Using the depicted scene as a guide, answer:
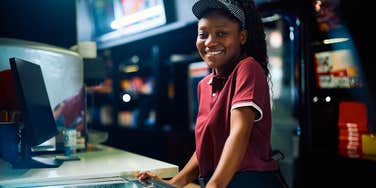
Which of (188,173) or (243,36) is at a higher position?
(243,36)

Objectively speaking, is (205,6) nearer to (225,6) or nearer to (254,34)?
(225,6)

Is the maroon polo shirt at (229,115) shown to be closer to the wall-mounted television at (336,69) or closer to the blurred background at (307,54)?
the blurred background at (307,54)

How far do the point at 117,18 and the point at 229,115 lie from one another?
291 centimetres

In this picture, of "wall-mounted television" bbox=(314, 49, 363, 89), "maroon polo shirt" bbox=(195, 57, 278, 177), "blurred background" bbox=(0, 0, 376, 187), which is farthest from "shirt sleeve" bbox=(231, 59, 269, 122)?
"wall-mounted television" bbox=(314, 49, 363, 89)

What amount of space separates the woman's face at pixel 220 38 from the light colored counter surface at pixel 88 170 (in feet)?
1.89

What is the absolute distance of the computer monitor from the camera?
168 cm

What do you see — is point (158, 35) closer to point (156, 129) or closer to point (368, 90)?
point (156, 129)

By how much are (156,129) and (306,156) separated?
7.76 feet

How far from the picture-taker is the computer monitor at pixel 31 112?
5.51ft

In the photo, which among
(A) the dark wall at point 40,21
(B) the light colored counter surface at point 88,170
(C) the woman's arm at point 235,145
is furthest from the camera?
(A) the dark wall at point 40,21

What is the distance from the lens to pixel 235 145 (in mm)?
1299

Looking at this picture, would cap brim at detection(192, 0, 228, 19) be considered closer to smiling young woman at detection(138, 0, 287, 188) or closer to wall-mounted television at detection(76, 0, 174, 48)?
smiling young woman at detection(138, 0, 287, 188)

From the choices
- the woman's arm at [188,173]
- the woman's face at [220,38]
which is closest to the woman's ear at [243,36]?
the woman's face at [220,38]

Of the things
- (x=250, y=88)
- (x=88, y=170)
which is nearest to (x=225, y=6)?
(x=250, y=88)
